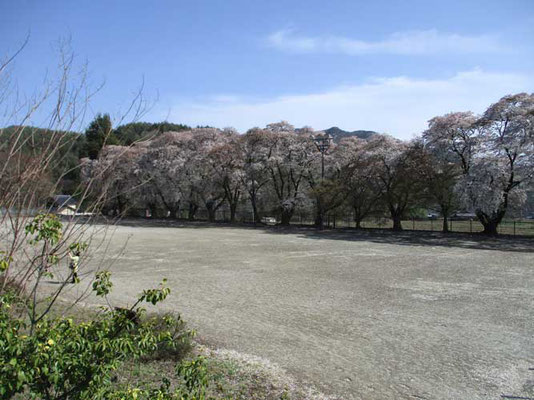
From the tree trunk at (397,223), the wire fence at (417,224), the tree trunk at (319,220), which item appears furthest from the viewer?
the tree trunk at (319,220)

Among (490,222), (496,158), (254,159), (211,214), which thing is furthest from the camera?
(211,214)

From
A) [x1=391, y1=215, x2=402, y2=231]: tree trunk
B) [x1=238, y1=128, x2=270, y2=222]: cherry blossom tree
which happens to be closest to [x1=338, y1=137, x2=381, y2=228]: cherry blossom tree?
[x1=391, y1=215, x2=402, y2=231]: tree trunk

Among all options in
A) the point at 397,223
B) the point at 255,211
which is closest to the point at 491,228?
the point at 397,223

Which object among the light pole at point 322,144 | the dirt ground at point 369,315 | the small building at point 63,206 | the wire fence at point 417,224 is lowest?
the dirt ground at point 369,315

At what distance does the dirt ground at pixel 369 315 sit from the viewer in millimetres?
4707

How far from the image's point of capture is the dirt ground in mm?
4707

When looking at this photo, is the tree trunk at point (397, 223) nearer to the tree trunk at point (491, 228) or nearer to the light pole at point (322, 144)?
the tree trunk at point (491, 228)

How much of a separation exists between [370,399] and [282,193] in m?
32.2

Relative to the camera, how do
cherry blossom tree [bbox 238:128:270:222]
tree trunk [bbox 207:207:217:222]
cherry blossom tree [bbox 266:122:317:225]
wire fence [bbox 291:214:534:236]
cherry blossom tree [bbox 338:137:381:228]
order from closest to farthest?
wire fence [bbox 291:214:534:236] < cherry blossom tree [bbox 338:137:381:228] < cherry blossom tree [bbox 266:122:317:225] < cherry blossom tree [bbox 238:128:270:222] < tree trunk [bbox 207:207:217:222]

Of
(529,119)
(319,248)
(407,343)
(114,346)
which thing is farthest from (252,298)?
(529,119)

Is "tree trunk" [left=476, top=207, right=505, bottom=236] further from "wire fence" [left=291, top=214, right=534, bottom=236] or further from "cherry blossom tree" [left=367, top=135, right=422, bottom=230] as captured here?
"cherry blossom tree" [left=367, top=135, right=422, bottom=230]

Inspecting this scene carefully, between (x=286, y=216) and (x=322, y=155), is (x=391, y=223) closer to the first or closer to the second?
(x=322, y=155)

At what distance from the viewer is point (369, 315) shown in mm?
7438

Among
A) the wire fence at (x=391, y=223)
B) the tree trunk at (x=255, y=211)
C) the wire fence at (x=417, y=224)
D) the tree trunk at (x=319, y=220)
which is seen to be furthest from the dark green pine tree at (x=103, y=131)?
the tree trunk at (x=255, y=211)
